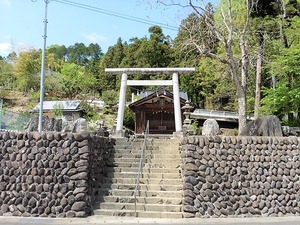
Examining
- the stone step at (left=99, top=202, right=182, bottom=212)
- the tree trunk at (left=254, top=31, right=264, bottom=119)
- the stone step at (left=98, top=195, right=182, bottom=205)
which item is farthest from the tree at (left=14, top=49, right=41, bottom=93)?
the stone step at (left=99, top=202, right=182, bottom=212)

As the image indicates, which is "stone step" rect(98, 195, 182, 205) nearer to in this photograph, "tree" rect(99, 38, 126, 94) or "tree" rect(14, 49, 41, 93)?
"tree" rect(99, 38, 126, 94)

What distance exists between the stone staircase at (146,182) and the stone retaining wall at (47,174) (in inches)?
28.4

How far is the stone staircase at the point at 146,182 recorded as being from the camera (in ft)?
30.9

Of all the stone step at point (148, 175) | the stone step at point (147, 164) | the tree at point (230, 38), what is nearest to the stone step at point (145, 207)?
the stone step at point (148, 175)

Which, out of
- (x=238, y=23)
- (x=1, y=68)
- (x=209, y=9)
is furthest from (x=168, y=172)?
(x=1, y=68)

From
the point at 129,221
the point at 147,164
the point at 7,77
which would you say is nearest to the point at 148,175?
the point at 147,164

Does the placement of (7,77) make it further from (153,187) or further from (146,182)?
(153,187)

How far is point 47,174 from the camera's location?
9570 mm

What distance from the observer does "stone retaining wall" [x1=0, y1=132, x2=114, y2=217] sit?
9.33 metres

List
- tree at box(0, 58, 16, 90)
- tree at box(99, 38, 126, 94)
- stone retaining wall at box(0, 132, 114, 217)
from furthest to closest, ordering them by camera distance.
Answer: tree at box(0, 58, 16, 90), tree at box(99, 38, 126, 94), stone retaining wall at box(0, 132, 114, 217)

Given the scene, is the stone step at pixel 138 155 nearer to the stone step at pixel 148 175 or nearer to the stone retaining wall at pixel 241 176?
the stone step at pixel 148 175

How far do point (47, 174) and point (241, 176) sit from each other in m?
5.76

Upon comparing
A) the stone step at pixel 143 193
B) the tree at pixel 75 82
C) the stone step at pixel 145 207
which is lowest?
the stone step at pixel 145 207

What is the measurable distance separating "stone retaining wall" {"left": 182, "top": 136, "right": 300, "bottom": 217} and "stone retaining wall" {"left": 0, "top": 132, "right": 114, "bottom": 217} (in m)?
2.93
